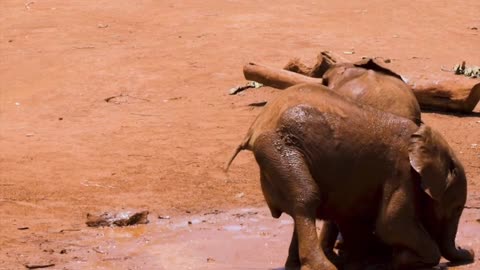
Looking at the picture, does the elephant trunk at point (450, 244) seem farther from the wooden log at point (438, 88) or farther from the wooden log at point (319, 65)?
the wooden log at point (438, 88)

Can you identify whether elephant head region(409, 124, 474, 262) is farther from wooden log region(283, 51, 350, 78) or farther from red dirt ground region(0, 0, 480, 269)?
wooden log region(283, 51, 350, 78)

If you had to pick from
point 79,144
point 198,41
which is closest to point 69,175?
point 79,144

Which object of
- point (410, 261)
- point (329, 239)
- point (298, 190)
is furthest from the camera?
point (329, 239)

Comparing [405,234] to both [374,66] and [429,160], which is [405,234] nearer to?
[429,160]

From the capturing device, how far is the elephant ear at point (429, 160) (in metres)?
6.70

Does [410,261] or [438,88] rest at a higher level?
[410,261]

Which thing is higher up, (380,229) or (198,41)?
(380,229)

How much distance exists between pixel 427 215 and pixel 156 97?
272 inches

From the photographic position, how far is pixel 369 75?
754cm

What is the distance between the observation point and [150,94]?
13.7 m

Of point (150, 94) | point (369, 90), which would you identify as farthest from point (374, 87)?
point (150, 94)

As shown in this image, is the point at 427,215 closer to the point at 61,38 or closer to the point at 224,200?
the point at 224,200

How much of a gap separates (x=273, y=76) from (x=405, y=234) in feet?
17.8

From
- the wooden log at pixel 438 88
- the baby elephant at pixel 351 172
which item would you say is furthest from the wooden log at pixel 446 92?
the baby elephant at pixel 351 172
